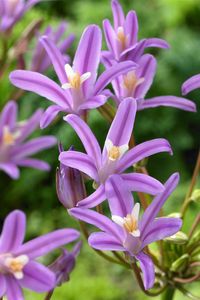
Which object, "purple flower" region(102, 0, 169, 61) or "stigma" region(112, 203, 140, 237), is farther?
"purple flower" region(102, 0, 169, 61)

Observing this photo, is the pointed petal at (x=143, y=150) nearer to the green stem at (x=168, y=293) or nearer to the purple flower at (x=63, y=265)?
the purple flower at (x=63, y=265)

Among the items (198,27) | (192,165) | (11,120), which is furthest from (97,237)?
(198,27)

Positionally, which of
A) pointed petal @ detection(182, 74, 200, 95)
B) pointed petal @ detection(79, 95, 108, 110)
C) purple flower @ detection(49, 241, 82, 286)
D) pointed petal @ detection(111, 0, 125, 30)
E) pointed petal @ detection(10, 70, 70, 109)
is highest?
pointed petal @ detection(111, 0, 125, 30)

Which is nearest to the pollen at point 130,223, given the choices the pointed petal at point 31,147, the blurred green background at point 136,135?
the pointed petal at point 31,147

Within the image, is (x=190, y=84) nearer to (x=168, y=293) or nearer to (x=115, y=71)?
(x=115, y=71)

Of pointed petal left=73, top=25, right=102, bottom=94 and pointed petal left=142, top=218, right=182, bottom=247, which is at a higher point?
pointed petal left=73, top=25, right=102, bottom=94

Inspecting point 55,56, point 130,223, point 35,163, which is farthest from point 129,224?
point 35,163

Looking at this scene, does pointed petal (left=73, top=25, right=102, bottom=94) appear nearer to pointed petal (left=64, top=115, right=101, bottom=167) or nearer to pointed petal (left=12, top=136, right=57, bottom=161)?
pointed petal (left=64, top=115, right=101, bottom=167)

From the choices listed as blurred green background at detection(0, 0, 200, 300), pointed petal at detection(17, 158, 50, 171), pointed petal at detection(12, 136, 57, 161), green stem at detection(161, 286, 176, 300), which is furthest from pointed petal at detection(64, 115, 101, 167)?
blurred green background at detection(0, 0, 200, 300)
